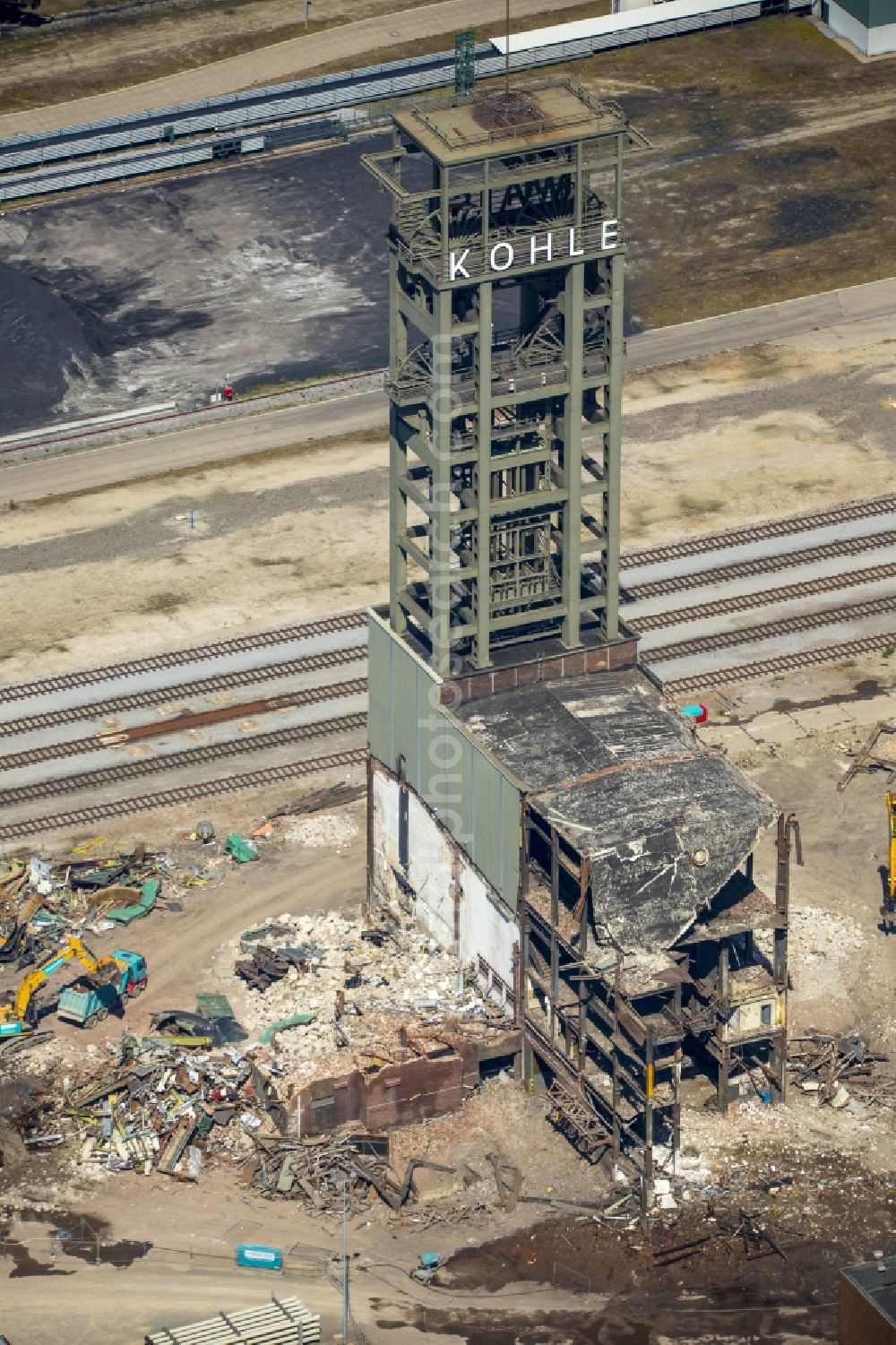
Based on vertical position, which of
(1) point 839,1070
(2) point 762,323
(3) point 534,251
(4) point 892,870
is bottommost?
(1) point 839,1070

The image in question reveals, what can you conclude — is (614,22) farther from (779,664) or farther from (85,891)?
(85,891)

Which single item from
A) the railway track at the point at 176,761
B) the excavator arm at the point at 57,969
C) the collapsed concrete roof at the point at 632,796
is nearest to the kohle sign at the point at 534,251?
the collapsed concrete roof at the point at 632,796

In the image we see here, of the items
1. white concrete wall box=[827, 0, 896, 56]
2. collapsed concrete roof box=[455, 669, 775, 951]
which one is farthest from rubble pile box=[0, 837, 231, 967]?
white concrete wall box=[827, 0, 896, 56]


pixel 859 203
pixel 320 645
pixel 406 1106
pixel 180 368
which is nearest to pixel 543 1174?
pixel 406 1106

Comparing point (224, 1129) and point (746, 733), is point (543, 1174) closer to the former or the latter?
point (224, 1129)

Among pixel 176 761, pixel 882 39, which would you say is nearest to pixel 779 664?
pixel 176 761

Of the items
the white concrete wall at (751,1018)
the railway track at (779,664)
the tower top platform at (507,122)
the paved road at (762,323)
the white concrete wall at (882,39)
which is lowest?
the railway track at (779,664)

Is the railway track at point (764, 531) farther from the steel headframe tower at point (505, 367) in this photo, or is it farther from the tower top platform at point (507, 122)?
the tower top platform at point (507, 122)
